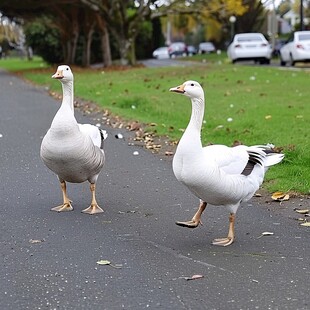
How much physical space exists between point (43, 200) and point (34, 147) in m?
3.82

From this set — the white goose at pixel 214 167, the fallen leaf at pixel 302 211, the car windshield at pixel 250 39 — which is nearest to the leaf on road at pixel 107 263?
the white goose at pixel 214 167

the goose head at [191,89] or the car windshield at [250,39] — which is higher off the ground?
the goose head at [191,89]

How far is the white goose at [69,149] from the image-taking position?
665 centimetres

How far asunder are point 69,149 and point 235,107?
28.0ft

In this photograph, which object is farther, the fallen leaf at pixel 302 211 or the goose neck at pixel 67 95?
the goose neck at pixel 67 95

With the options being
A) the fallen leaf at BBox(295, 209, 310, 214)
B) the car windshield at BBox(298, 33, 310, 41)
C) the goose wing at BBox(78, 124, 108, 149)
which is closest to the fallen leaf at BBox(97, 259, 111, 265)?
the goose wing at BBox(78, 124, 108, 149)

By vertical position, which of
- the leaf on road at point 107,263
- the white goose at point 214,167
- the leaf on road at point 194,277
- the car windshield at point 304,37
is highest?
the white goose at point 214,167

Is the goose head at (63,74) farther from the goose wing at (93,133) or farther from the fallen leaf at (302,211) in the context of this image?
the fallen leaf at (302,211)

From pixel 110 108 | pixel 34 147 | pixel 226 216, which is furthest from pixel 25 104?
A: pixel 226 216

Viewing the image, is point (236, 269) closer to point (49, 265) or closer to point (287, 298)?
point (287, 298)

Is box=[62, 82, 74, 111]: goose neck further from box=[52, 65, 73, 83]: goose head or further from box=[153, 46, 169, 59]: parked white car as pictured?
box=[153, 46, 169, 59]: parked white car

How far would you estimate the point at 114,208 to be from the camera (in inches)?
283

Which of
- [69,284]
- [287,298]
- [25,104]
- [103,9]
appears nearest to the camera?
[287,298]

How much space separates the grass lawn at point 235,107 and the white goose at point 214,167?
69.9 inches
